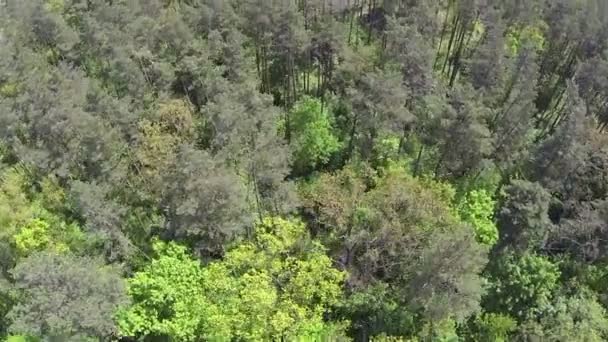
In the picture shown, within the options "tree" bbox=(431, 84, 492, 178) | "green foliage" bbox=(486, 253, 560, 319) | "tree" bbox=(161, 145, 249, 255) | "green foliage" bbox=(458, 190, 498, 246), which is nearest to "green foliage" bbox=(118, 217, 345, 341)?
"tree" bbox=(161, 145, 249, 255)

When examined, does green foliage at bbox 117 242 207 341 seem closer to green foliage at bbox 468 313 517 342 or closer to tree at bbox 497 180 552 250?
green foliage at bbox 468 313 517 342

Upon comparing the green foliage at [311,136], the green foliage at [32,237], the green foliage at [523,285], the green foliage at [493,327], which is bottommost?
the green foliage at [493,327]

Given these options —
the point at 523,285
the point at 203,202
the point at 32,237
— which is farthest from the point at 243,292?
the point at 523,285

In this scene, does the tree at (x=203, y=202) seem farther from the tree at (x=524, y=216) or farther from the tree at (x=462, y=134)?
the tree at (x=524, y=216)

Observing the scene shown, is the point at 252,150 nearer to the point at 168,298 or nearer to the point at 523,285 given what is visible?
the point at 168,298

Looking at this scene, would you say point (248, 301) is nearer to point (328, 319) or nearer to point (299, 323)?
point (299, 323)

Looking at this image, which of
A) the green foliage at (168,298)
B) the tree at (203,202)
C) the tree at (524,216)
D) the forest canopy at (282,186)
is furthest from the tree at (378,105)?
the green foliage at (168,298)
